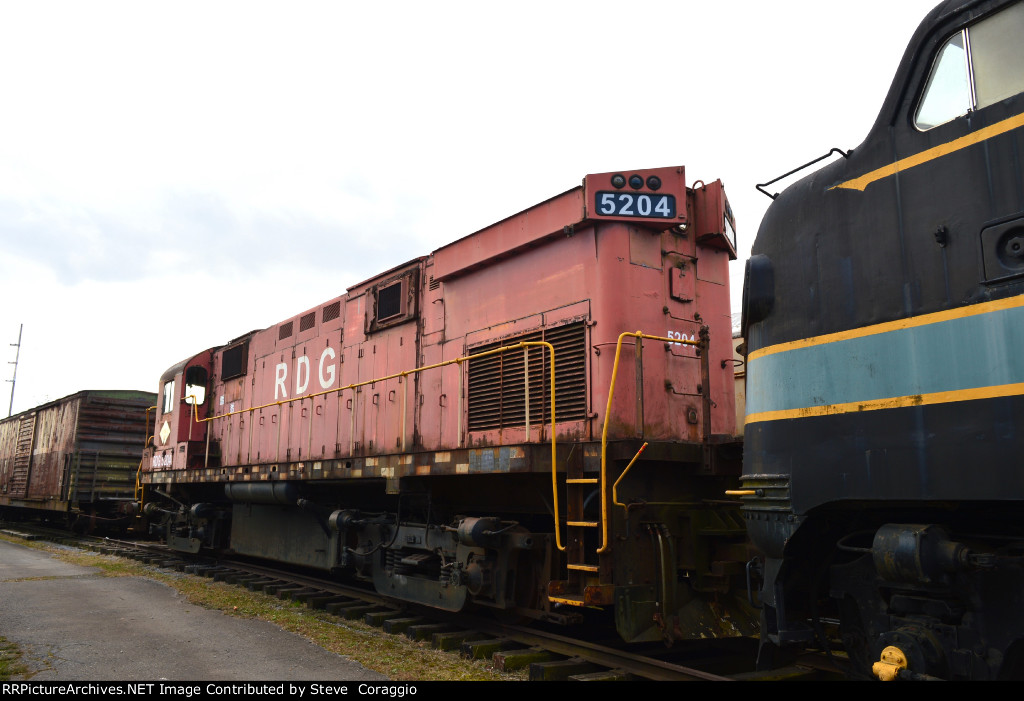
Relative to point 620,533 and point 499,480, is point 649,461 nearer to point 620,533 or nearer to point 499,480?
point 620,533

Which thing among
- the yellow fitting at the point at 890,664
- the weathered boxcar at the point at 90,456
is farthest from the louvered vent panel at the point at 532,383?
the weathered boxcar at the point at 90,456

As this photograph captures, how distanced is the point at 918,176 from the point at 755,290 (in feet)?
3.47

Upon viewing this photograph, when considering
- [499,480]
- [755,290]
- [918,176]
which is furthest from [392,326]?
[918,176]

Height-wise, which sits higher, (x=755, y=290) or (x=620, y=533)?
(x=755, y=290)

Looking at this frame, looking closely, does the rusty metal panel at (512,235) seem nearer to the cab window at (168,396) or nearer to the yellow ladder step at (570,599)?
the yellow ladder step at (570,599)

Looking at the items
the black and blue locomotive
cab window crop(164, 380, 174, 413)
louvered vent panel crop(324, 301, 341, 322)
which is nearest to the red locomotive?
louvered vent panel crop(324, 301, 341, 322)

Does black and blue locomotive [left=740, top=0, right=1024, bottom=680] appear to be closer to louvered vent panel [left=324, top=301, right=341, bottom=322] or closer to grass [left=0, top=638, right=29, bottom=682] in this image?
grass [left=0, top=638, right=29, bottom=682]

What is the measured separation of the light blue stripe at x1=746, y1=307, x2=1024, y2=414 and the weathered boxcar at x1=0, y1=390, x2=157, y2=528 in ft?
65.4

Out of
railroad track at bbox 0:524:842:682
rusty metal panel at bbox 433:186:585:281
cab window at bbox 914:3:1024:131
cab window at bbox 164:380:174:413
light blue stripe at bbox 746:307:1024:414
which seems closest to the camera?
light blue stripe at bbox 746:307:1024:414

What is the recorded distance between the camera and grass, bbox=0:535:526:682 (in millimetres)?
6004

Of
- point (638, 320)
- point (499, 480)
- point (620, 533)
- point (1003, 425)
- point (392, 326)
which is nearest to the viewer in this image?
Answer: point (1003, 425)

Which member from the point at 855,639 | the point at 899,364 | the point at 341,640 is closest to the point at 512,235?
the point at 341,640

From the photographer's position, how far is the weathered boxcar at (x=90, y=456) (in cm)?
2016

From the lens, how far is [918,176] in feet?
12.2
